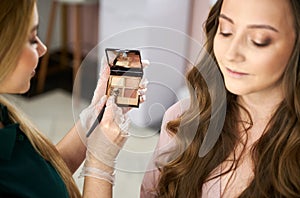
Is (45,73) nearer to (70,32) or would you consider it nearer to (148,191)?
(70,32)

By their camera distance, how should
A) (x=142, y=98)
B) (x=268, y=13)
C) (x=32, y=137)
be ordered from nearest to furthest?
(x=268, y=13) → (x=142, y=98) → (x=32, y=137)

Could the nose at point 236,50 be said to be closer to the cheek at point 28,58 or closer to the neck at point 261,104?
the neck at point 261,104

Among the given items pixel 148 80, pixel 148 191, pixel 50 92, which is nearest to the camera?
pixel 148 80

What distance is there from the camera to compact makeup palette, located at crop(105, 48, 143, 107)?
1.00 meters

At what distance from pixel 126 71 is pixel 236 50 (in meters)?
0.19

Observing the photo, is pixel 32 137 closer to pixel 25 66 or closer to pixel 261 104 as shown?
pixel 25 66

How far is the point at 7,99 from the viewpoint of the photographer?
1181 mm

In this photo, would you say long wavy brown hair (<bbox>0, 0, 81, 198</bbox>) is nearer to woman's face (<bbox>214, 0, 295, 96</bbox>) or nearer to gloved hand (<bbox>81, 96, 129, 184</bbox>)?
gloved hand (<bbox>81, 96, 129, 184</bbox>)

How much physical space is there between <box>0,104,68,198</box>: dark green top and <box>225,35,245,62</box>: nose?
1.35 feet

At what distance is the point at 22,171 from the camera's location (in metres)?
1.05

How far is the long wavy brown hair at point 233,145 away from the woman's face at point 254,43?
2cm

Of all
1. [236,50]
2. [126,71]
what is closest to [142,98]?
[126,71]

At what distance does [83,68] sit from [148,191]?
285mm

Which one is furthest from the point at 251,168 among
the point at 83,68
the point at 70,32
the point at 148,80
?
the point at 70,32
